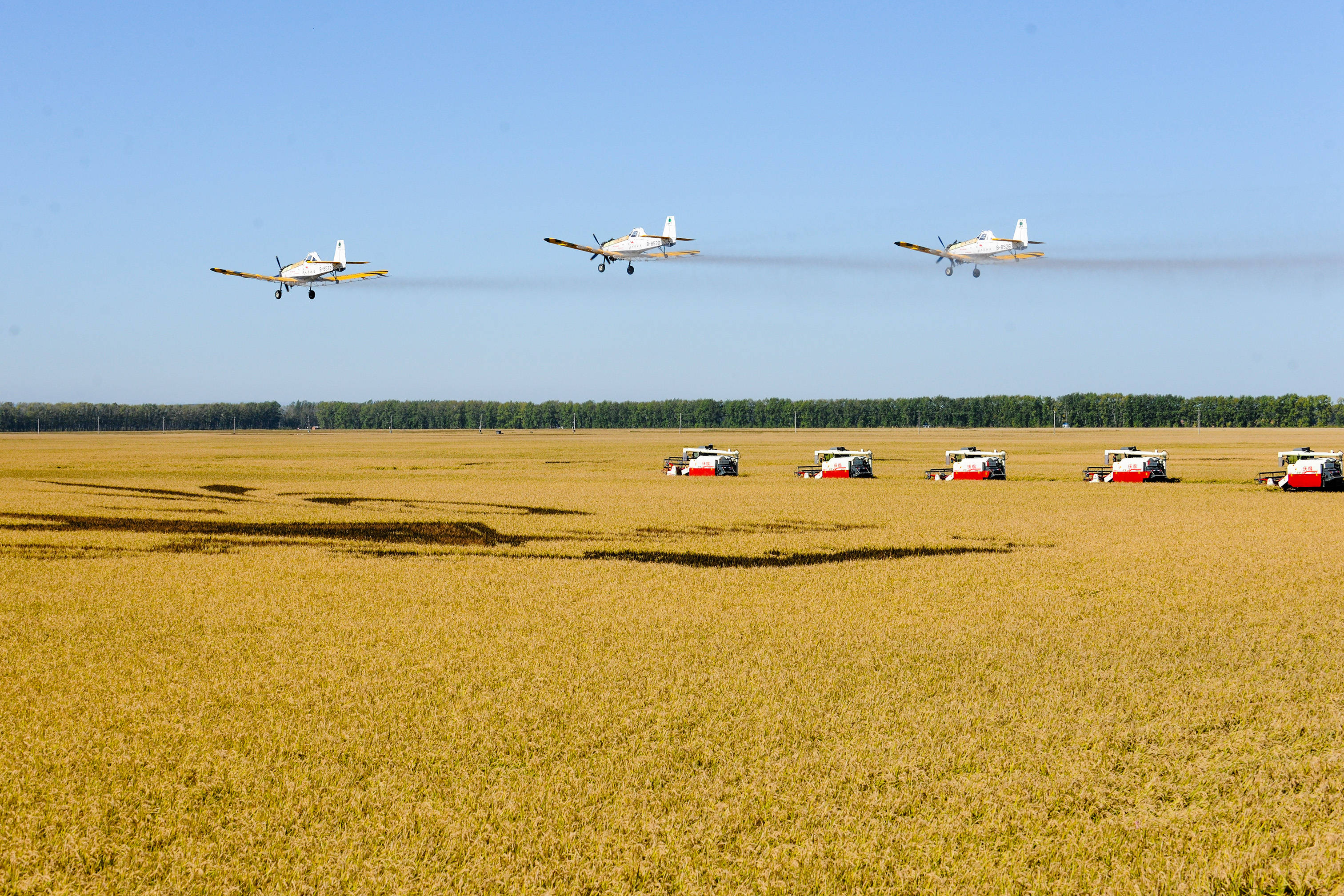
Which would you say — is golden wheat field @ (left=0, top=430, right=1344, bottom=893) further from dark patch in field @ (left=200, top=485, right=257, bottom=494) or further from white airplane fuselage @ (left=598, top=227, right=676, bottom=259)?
white airplane fuselage @ (left=598, top=227, right=676, bottom=259)

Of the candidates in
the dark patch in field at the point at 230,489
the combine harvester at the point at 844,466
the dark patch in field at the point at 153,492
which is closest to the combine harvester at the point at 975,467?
the combine harvester at the point at 844,466

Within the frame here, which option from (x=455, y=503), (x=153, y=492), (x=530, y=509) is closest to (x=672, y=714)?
(x=530, y=509)

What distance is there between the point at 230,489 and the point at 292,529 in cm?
2159

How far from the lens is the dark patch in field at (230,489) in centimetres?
5188

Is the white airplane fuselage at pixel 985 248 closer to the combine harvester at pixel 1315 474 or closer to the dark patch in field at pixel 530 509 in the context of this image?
the combine harvester at pixel 1315 474

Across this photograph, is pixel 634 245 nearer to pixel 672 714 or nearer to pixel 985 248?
pixel 985 248

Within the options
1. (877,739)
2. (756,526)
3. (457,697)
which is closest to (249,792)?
(457,697)

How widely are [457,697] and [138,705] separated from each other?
4081 millimetres

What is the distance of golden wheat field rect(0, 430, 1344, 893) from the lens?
9219 mm

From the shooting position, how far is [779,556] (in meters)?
29.0

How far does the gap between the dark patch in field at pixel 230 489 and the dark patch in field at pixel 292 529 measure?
42.7ft

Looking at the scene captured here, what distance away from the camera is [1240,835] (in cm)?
970

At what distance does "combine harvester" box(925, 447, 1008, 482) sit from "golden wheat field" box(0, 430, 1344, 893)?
28.0 meters

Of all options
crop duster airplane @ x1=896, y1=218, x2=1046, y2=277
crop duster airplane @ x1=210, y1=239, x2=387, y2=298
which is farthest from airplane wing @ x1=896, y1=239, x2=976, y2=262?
crop duster airplane @ x1=210, y1=239, x2=387, y2=298
